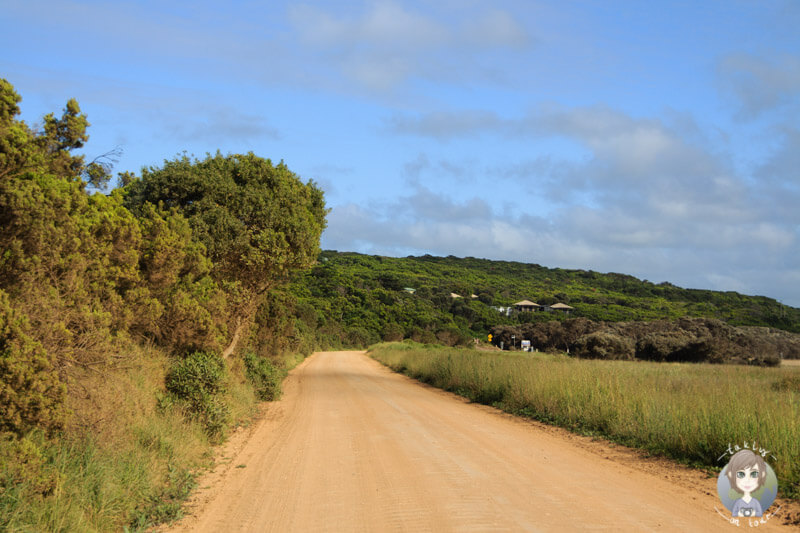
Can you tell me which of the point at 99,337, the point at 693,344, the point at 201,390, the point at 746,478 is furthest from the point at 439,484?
the point at 693,344

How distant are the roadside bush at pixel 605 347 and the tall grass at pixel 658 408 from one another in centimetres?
2112

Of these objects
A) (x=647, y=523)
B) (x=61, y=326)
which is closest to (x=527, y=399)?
(x=647, y=523)

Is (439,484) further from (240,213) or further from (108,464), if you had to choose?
(240,213)

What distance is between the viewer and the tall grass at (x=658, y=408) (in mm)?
8219

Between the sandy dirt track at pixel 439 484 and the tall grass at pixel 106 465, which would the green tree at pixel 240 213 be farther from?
the tall grass at pixel 106 465

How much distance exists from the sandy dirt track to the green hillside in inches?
1442

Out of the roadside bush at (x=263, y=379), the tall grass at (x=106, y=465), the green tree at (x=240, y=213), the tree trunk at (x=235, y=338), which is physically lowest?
the roadside bush at (x=263, y=379)

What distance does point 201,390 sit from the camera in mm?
11414

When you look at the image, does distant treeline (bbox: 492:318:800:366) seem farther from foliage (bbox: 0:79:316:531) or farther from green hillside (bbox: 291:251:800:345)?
foliage (bbox: 0:79:316:531)

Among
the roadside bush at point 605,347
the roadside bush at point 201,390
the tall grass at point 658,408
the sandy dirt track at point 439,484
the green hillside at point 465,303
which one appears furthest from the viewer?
the green hillside at point 465,303

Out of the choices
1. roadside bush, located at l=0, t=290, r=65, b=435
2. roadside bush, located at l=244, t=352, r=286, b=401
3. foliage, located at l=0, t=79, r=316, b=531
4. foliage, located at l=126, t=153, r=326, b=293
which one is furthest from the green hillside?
roadside bush, located at l=0, t=290, r=65, b=435

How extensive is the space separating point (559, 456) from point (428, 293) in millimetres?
82493

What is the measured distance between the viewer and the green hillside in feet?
214

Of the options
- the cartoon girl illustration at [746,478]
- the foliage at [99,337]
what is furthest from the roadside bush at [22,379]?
the cartoon girl illustration at [746,478]
